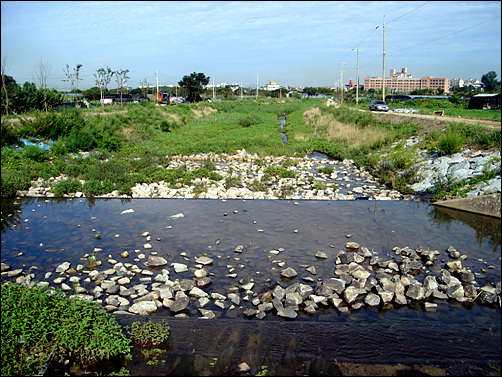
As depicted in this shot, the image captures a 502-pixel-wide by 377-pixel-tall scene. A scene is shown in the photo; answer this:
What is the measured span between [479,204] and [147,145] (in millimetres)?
18208

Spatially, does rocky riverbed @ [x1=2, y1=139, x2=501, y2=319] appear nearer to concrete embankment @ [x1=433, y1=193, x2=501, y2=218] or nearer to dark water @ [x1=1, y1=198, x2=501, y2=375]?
dark water @ [x1=1, y1=198, x2=501, y2=375]

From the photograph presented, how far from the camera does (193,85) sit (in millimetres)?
66688

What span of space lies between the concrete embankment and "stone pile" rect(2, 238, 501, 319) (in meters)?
4.34

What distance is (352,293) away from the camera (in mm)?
6277

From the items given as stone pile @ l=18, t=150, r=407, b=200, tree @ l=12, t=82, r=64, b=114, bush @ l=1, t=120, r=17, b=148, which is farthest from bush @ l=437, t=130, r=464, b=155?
tree @ l=12, t=82, r=64, b=114

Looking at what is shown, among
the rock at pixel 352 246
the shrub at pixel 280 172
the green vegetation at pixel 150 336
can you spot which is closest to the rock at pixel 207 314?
the green vegetation at pixel 150 336

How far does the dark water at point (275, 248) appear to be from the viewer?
496 centimetres

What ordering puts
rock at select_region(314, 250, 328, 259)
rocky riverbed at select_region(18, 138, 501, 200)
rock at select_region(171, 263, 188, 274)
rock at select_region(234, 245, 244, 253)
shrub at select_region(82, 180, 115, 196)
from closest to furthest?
rock at select_region(171, 263, 188, 274) → rock at select_region(314, 250, 328, 259) → rock at select_region(234, 245, 244, 253) → rocky riverbed at select_region(18, 138, 501, 200) → shrub at select_region(82, 180, 115, 196)

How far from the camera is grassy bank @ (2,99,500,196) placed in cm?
1484

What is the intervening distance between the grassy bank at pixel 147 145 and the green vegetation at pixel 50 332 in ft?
28.6

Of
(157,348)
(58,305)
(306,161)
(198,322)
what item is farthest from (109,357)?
(306,161)

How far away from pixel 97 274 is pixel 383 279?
5.06 meters

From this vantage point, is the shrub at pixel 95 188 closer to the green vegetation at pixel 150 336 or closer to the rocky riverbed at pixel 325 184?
the rocky riverbed at pixel 325 184

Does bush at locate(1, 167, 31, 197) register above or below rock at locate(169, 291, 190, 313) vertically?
above
